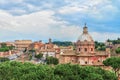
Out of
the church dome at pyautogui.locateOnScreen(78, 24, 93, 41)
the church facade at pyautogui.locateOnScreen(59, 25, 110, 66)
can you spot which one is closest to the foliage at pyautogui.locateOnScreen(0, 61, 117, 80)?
the church facade at pyautogui.locateOnScreen(59, 25, 110, 66)

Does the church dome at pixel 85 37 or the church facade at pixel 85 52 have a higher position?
the church dome at pixel 85 37

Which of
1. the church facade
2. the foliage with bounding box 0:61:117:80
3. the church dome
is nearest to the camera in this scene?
the foliage with bounding box 0:61:117:80

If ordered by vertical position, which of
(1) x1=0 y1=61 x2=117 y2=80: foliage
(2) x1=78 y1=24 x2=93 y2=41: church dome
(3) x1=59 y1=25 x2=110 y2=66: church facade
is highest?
(2) x1=78 y1=24 x2=93 y2=41: church dome

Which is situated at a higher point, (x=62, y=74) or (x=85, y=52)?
(x=85, y=52)

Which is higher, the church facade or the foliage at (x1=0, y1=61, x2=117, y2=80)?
the church facade

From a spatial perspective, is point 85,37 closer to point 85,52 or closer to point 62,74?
point 85,52

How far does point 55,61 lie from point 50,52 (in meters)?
40.7

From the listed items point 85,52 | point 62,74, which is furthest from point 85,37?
point 62,74

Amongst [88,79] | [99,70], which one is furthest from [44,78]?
[99,70]

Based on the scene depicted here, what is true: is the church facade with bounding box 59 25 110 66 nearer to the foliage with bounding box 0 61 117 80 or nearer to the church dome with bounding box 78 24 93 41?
the church dome with bounding box 78 24 93 41

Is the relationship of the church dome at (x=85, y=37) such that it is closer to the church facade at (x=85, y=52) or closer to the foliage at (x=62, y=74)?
the church facade at (x=85, y=52)

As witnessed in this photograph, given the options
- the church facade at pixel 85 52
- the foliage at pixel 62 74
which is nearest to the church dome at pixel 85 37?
the church facade at pixel 85 52

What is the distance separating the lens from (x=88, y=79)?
4403 centimetres

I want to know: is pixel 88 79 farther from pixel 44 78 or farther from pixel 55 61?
pixel 55 61
